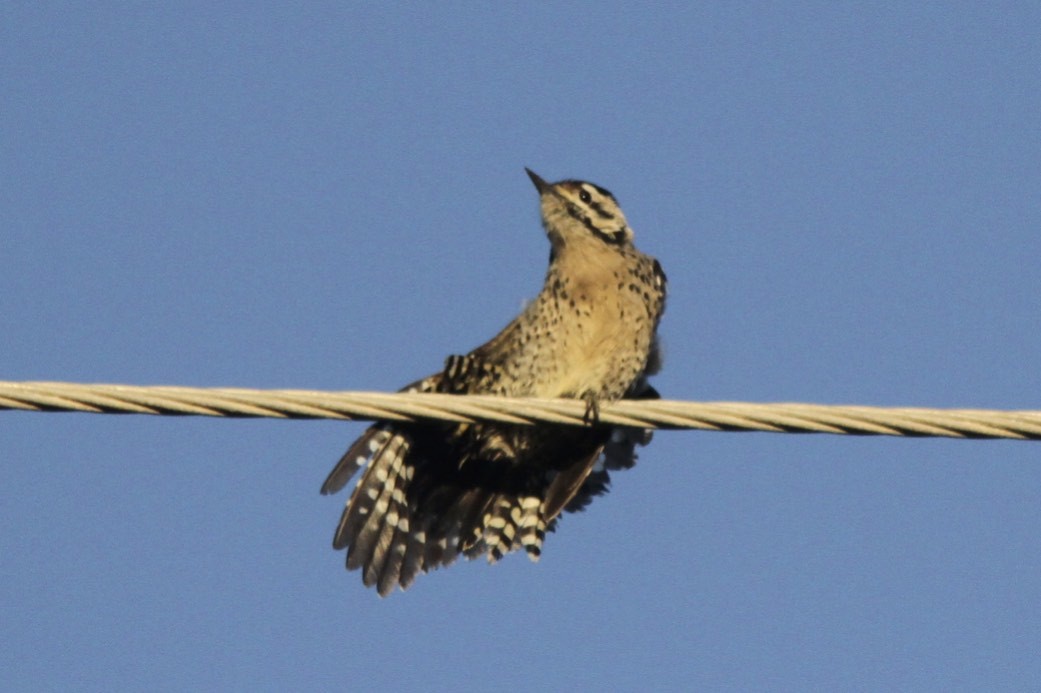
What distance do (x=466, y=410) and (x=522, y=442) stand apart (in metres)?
2.71

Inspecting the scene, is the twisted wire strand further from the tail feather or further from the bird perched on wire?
the tail feather

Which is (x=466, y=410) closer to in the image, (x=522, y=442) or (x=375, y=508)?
(x=522, y=442)

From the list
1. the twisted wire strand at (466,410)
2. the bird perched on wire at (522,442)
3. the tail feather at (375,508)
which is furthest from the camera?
the tail feather at (375,508)

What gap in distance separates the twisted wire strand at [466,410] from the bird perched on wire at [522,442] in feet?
7.91

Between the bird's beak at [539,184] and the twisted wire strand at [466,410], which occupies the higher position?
the bird's beak at [539,184]

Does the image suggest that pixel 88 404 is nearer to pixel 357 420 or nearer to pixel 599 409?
pixel 357 420

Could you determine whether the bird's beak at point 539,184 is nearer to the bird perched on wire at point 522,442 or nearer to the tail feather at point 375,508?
the bird perched on wire at point 522,442

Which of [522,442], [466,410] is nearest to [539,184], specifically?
[522,442]

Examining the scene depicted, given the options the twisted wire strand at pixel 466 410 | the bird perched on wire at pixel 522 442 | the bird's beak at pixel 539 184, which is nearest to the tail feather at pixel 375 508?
the bird perched on wire at pixel 522 442

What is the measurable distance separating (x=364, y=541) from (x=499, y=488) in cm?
80

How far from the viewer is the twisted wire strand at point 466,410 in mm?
5754

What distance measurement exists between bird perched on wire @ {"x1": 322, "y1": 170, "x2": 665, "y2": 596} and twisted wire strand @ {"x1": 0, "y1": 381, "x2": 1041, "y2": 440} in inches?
95.0

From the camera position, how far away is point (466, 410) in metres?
6.16

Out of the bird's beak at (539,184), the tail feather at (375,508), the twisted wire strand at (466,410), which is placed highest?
the bird's beak at (539,184)
